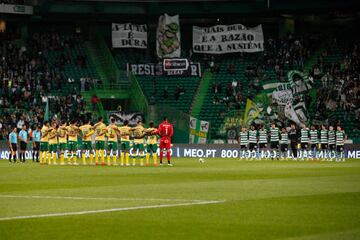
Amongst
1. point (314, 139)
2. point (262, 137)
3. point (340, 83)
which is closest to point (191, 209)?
point (314, 139)

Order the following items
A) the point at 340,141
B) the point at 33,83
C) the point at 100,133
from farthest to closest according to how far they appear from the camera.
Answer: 1. the point at 33,83
2. the point at 340,141
3. the point at 100,133

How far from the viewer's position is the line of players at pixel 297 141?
2242 inches

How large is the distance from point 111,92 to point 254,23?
16.1 meters

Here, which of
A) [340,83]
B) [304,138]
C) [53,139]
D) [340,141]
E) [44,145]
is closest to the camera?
[53,139]

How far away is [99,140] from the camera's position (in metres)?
46.6

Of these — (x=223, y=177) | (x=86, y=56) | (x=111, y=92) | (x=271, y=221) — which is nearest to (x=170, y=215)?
(x=271, y=221)

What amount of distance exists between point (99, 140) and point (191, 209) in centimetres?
2803

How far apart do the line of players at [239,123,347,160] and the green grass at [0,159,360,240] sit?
2620cm

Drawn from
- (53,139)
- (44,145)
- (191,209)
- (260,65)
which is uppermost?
(260,65)

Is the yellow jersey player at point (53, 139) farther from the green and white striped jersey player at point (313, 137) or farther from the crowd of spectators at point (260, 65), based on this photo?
the crowd of spectators at point (260, 65)

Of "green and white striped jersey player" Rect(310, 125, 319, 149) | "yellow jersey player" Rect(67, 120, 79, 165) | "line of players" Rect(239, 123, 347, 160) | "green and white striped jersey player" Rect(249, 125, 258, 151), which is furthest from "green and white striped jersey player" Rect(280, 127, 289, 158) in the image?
"yellow jersey player" Rect(67, 120, 79, 165)

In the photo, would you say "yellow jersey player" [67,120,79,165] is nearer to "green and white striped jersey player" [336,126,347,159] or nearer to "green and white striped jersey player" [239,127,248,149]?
"green and white striped jersey player" [239,127,248,149]

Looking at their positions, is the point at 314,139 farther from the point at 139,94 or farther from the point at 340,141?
the point at 139,94

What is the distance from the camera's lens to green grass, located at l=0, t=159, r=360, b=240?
49.1ft
